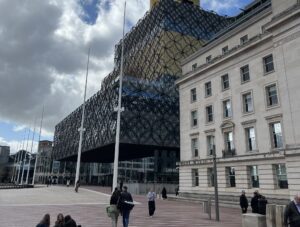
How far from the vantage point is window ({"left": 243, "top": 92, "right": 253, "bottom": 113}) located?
32.7 m

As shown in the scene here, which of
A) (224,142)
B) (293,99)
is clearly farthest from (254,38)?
(224,142)

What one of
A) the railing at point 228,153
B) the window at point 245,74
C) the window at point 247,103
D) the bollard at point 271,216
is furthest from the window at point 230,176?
the bollard at point 271,216

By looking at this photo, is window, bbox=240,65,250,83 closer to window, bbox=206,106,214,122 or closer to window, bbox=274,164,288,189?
window, bbox=206,106,214,122

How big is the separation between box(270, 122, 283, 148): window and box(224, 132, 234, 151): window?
560 cm

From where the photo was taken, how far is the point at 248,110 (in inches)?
1293

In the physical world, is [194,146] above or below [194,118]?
below

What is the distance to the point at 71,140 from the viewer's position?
298 feet

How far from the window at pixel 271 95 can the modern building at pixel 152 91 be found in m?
33.0

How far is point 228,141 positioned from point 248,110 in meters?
4.45

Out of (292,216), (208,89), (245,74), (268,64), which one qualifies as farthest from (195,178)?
(292,216)

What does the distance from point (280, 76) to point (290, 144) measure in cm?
656

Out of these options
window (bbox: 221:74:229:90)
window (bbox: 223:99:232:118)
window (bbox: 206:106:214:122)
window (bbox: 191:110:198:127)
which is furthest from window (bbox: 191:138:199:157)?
window (bbox: 221:74:229:90)

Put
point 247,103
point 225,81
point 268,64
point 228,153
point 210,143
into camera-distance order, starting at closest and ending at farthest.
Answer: point 268,64 < point 247,103 < point 228,153 < point 225,81 < point 210,143

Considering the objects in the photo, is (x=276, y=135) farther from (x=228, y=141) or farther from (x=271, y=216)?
(x=271, y=216)
